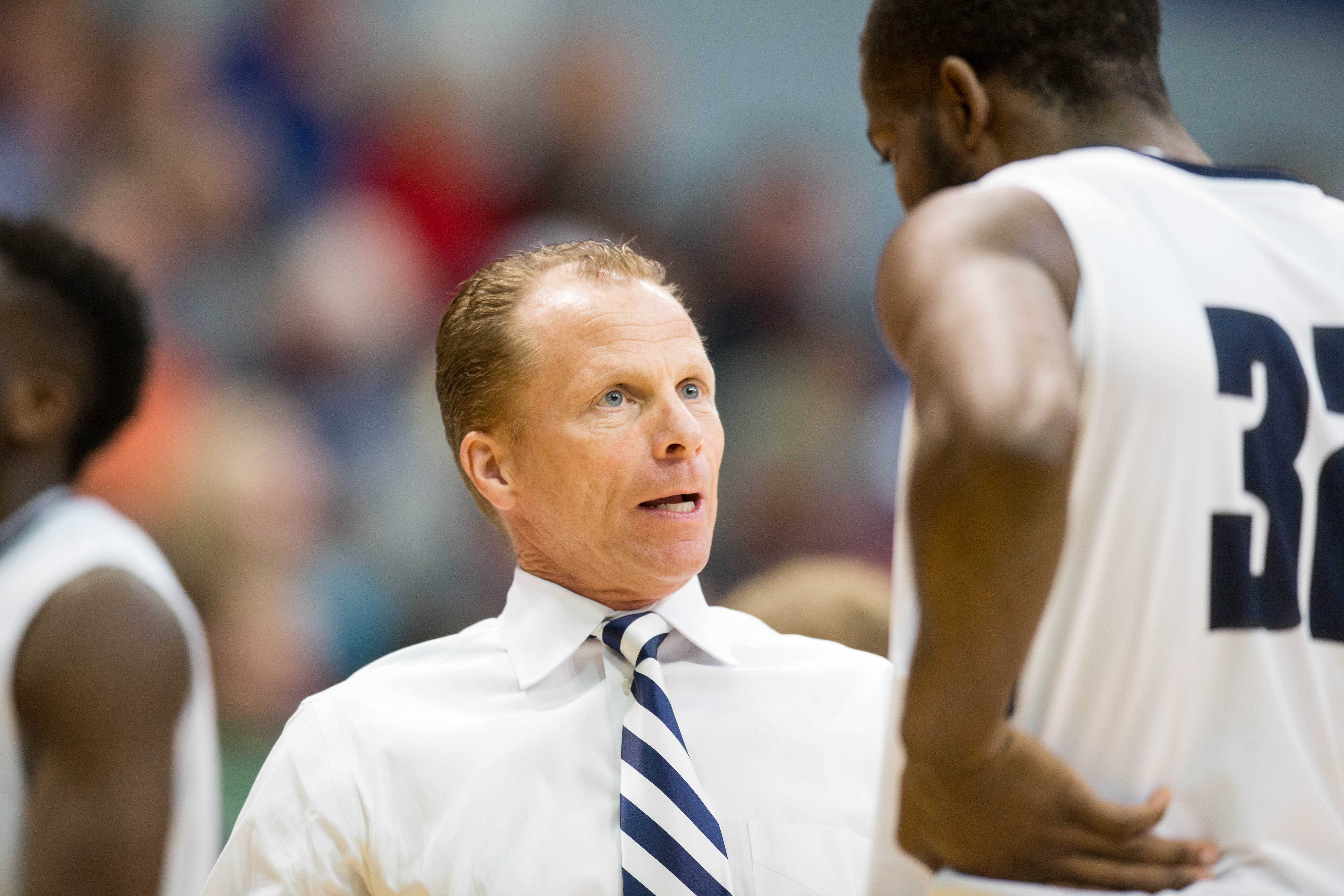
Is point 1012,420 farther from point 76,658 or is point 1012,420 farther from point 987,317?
point 76,658

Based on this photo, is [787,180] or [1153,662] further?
[787,180]

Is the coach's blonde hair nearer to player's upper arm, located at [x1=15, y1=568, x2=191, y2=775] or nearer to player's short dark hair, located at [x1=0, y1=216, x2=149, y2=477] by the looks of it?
player's upper arm, located at [x1=15, y1=568, x2=191, y2=775]

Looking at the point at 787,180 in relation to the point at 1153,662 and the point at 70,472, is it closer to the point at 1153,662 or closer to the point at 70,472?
the point at 70,472

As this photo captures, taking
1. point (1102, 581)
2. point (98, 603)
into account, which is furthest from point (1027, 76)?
point (98, 603)

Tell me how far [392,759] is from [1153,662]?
4.18ft

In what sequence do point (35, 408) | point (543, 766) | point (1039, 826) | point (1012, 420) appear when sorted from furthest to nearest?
point (35, 408), point (543, 766), point (1039, 826), point (1012, 420)

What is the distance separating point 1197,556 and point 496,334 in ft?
4.68

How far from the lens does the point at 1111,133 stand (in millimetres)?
1602

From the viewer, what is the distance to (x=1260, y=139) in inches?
282

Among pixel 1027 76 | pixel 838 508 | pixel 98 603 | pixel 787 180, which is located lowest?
pixel 838 508

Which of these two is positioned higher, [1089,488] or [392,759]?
[1089,488]

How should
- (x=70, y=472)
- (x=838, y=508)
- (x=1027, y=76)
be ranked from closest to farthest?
(x=1027, y=76), (x=70, y=472), (x=838, y=508)

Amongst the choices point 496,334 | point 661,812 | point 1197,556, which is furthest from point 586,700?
point 1197,556

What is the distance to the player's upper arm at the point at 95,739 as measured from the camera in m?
3.06
